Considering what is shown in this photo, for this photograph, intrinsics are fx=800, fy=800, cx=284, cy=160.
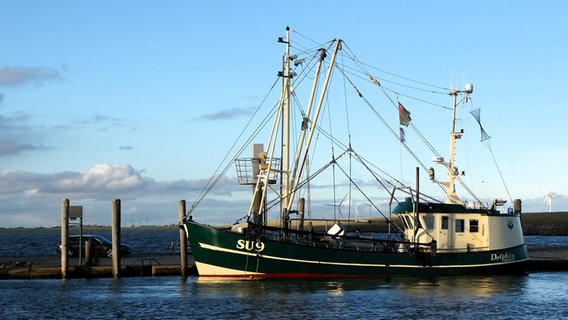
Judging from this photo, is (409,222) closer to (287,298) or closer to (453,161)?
(453,161)

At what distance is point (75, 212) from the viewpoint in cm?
4256

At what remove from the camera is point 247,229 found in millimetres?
40375

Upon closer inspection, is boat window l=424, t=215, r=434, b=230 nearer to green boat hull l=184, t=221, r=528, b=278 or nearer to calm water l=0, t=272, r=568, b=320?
green boat hull l=184, t=221, r=528, b=278

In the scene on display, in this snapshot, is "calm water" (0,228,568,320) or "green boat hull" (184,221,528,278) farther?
"green boat hull" (184,221,528,278)

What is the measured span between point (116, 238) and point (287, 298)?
11216 mm

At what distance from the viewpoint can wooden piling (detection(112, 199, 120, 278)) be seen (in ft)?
135

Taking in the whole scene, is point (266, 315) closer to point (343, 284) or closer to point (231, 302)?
point (231, 302)

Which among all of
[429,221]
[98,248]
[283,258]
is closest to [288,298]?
[283,258]

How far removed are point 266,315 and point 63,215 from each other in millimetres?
16337

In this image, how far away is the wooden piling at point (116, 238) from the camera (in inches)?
1622

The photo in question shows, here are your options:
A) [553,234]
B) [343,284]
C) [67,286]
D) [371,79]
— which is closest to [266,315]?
[343,284]

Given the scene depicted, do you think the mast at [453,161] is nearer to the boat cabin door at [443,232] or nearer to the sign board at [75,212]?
the boat cabin door at [443,232]

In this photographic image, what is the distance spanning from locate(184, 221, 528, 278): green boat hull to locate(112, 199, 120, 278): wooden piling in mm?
3577

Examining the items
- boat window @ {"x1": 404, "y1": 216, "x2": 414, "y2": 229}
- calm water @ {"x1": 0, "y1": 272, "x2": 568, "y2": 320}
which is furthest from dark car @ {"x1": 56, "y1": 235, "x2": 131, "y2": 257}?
boat window @ {"x1": 404, "y1": 216, "x2": 414, "y2": 229}
